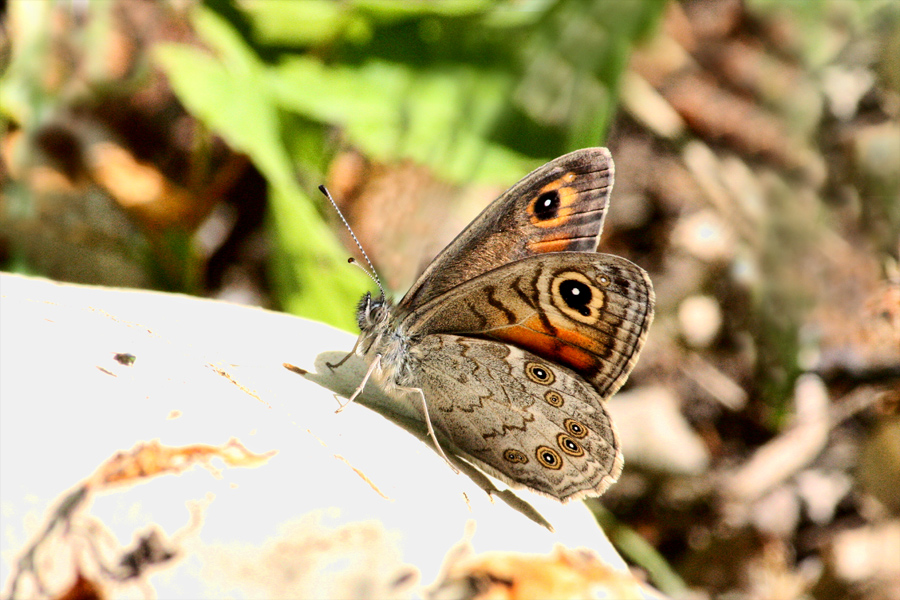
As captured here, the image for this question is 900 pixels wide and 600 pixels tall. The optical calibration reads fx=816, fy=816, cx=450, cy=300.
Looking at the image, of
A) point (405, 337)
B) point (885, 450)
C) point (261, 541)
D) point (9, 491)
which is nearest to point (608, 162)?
point (405, 337)

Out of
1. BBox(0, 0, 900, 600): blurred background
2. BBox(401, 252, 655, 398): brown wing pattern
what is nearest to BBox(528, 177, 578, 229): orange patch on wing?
BBox(401, 252, 655, 398): brown wing pattern

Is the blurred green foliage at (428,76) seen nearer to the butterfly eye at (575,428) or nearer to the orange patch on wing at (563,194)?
the orange patch on wing at (563,194)

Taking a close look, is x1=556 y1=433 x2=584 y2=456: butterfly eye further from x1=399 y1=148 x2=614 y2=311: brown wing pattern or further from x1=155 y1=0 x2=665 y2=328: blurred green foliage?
x1=155 y1=0 x2=665 y2=328: blurred green foliage

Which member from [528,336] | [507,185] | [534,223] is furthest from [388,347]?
[507,185]

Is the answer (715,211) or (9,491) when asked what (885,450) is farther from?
(9,491)

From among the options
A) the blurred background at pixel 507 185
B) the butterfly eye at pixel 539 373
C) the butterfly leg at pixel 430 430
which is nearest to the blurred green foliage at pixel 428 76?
the blurred background at pixel 507 185

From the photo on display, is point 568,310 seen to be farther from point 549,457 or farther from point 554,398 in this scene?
point 549,457
